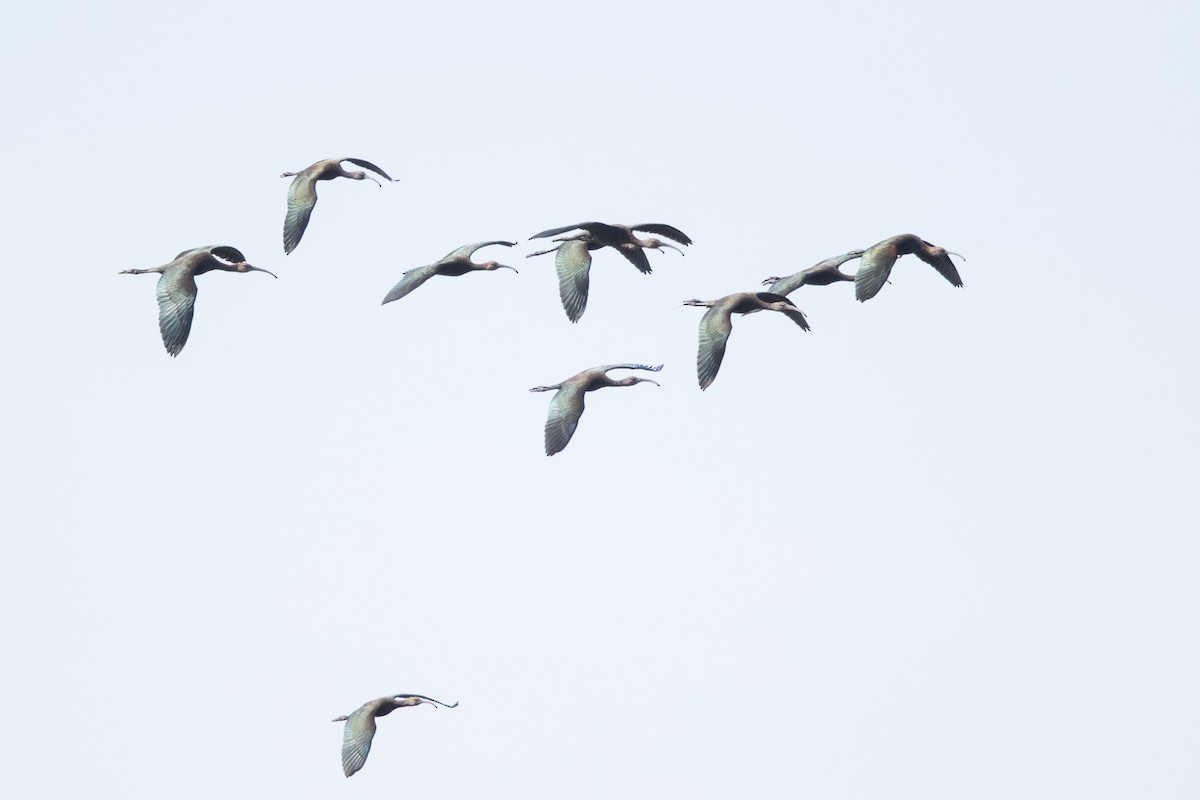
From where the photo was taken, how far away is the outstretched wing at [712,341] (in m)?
69.7

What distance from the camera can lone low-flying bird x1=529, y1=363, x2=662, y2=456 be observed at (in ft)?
226

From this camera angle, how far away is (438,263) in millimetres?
73375

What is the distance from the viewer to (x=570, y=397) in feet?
231

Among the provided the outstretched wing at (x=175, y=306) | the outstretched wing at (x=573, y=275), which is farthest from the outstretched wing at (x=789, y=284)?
the outstretched wing at (x=175, y=306)

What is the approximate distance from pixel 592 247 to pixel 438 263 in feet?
12.8

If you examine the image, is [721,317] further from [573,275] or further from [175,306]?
[175,306]

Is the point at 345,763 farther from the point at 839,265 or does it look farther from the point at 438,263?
the point at 839,265

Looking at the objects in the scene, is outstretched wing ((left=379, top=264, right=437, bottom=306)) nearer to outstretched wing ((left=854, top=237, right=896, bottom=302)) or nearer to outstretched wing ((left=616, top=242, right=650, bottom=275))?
outstretched wing ((left=616, top=242, right=650, bottom=275))

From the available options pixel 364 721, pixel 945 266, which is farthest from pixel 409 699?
pixel 945 266

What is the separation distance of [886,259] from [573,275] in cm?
738

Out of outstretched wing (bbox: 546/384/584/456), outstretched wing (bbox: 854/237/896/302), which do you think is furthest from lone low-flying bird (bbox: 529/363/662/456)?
outstretched wing (bbox: 854/237/896/302)

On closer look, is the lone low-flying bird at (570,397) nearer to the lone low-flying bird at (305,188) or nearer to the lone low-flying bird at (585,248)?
the lone low-flying bird at (585,248)

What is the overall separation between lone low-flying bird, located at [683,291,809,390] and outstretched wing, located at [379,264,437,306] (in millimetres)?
6030

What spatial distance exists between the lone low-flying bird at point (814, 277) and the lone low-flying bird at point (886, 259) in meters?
1.29
